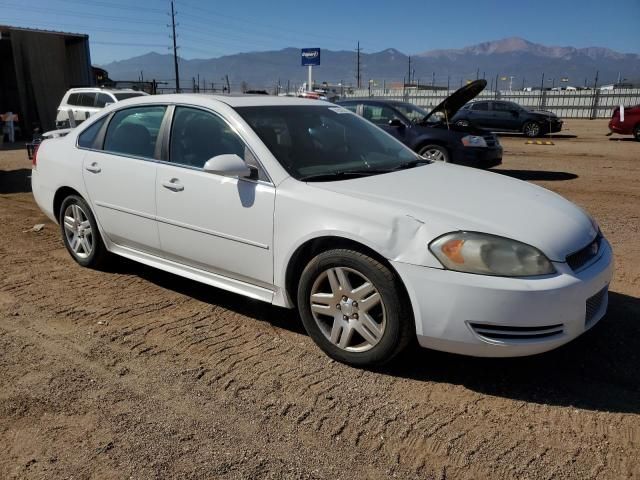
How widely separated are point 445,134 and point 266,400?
331 inches

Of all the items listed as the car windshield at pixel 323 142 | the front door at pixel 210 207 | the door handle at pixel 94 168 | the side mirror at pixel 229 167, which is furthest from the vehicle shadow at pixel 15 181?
the side mirror at pixel 229 167

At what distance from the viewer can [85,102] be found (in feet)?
54.6

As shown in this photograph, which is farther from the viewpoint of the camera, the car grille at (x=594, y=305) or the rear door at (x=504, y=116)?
the rear door at (x=504, y=116)

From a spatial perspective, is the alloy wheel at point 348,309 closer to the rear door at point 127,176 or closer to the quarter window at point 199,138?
the quarter window at point 199,138

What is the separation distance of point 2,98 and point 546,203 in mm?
26880

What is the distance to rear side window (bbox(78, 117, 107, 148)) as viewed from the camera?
4.87m

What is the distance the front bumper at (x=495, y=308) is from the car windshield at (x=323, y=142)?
3.45 ft

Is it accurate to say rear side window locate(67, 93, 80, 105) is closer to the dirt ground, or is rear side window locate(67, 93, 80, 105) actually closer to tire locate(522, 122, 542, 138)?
the dirt ground

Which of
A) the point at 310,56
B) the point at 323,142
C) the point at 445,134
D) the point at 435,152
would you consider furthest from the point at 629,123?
the point at 323,142

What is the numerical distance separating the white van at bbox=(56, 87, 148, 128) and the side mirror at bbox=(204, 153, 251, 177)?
13.7m

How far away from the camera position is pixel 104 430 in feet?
9.02

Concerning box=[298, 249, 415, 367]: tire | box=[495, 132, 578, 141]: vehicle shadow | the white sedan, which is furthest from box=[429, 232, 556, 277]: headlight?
box=[495, 132, 578, 141]: vehicle shadow

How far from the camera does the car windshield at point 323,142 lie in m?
3.71

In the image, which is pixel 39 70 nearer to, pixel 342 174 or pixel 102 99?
pixel 102 99
